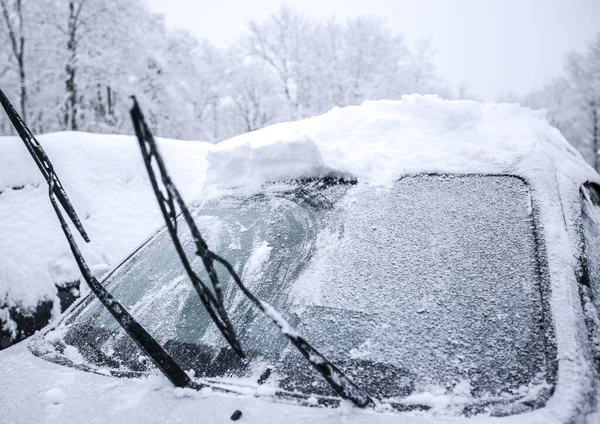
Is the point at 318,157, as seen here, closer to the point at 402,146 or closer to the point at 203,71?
the point at 402,146

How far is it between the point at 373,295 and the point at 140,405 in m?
0.83

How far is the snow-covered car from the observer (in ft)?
3.35

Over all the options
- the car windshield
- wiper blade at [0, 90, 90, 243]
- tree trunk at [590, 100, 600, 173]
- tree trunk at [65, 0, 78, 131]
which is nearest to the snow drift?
the car windshield

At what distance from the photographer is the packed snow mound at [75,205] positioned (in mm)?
3209

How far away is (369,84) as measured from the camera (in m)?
19.6

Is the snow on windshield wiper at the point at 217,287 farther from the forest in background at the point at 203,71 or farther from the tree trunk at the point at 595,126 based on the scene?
the tree trunk at the point at 595,126

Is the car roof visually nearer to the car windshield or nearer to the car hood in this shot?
the car windshield

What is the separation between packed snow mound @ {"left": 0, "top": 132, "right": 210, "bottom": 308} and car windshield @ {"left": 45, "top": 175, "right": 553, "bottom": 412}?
Result: 181 centimetres

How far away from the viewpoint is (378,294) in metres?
1.29

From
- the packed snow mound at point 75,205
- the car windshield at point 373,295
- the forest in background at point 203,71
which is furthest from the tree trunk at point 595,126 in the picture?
the car windshield at point 373,295

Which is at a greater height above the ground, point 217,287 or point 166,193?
point 166,193

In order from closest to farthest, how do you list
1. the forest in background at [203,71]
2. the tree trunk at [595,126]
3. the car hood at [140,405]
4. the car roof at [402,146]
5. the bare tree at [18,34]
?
the car hood at [140,405]
the car roof at [402,146]
the bare tree at [18,34]
the forest in background at [203,71]
the tree trunk at [595,126]

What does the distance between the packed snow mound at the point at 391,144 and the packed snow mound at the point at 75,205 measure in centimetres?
171

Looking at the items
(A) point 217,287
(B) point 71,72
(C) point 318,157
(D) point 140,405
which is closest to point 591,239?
(C) point 318,157
